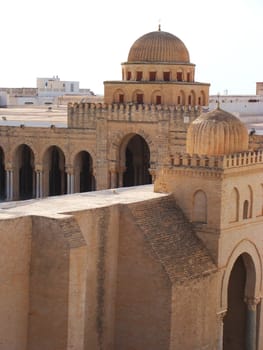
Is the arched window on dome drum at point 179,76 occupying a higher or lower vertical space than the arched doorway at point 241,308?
higher

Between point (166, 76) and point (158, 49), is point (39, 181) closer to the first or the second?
point (166, 76)

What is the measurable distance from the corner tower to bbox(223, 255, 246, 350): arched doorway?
12.9 meters

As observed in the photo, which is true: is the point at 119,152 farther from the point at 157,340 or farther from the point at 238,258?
the point at 157,340

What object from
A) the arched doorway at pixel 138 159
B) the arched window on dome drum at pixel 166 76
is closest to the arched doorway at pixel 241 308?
the arched window on dome drum at pixel 166 76

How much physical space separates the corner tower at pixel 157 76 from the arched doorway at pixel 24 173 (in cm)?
536

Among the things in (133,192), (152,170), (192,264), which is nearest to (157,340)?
(192,264)

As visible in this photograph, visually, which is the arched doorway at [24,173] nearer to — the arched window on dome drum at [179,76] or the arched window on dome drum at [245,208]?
the arched window on dome drum at [179,76]

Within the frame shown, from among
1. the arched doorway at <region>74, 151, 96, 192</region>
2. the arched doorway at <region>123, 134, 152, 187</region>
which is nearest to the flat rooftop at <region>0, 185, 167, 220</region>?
the arched doorway at <region>74, 151, 96, 192</region>

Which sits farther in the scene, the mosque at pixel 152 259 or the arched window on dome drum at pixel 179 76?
the arched window on dome drum at pixel 179 76

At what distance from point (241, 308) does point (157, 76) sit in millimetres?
14410

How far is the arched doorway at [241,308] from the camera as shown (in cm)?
2231

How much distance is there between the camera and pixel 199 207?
68.5 ft

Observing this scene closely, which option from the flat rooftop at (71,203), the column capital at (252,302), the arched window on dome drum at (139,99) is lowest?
the column capital at (252,302)

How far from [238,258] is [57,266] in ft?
22.7
